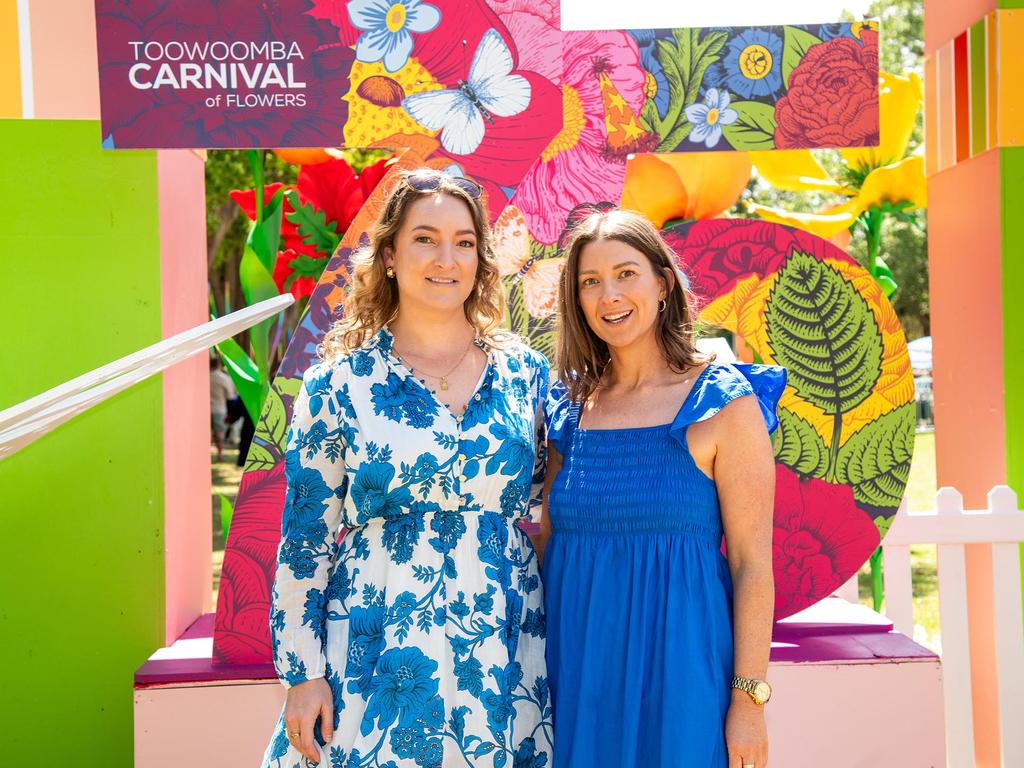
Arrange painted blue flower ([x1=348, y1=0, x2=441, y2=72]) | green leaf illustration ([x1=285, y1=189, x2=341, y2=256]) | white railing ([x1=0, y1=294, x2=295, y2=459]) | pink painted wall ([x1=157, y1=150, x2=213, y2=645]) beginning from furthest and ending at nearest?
green leaf illustration ([x1=285, y1=189, x2=341, y2=256]), pink painted wall ([x1=157, y1=150, x2=213, y2=645]), painted blue flower ([x1=348, y1=0, x2=441, y2=72]), white railing ([x1=0, y1=294, x2=295, y2=459])

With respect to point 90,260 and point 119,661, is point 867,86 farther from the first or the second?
point 119,661

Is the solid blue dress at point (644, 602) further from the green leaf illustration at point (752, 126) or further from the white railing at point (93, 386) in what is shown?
the green leaf illustration at point (752, 126)

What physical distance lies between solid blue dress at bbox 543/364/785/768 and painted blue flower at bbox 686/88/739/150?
1400mm

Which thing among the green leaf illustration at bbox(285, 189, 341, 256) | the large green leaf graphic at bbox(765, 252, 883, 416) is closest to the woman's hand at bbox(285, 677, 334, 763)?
the large green leaf graphic at bbox(765, 252, 883, 416)

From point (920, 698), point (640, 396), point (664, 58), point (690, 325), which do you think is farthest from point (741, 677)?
point (664, 58)

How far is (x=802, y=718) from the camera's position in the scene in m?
3.28

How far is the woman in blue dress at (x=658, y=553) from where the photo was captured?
6.82 ft

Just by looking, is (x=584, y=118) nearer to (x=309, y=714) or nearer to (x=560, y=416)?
(x=560, y=416)

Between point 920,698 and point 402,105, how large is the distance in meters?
2.44

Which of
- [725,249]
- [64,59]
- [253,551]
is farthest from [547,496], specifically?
[64,59]

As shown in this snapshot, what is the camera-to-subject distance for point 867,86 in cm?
338

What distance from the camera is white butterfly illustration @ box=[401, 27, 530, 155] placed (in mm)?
3322

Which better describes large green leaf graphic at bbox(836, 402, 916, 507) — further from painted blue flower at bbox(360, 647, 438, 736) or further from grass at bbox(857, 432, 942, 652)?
painted blue flower at bbox(360, 647, 438, 736)

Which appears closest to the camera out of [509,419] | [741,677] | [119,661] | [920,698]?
[741,677]
